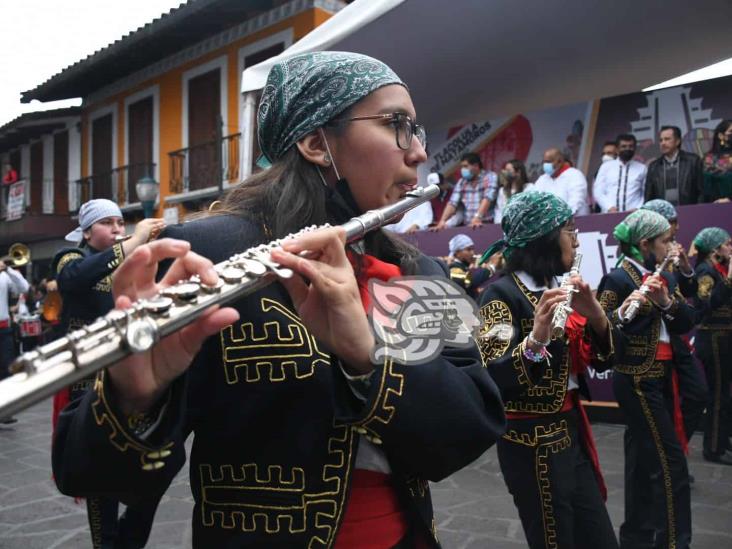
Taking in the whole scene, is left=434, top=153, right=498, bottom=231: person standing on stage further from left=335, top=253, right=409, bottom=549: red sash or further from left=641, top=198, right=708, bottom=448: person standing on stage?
left=335, top=253, right=409, bottom=549: red sash

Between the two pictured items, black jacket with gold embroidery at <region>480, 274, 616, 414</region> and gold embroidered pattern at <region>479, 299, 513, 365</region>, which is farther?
gold embroidered pattern at <region>479, 299, 513, 365</region>

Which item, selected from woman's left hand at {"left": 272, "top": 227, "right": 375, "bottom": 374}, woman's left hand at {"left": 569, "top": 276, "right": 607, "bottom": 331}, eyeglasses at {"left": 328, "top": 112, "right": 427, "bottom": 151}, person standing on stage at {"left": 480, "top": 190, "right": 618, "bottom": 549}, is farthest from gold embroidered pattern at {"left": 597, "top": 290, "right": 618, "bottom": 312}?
woman's left hand at {"left": 272, "top": 227, "right": 375, "bottom": 374}

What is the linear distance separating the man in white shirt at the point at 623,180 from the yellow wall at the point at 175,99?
7.62 metres

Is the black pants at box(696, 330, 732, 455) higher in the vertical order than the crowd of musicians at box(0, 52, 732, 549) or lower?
lower

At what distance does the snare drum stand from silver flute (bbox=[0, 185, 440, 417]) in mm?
11404

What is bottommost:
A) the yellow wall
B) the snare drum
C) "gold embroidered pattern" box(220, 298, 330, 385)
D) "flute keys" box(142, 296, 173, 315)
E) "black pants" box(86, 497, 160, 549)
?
"black pants" box(86, 497, 160, 549)

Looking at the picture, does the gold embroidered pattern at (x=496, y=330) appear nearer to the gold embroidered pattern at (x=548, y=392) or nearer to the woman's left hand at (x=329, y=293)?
the gold embroidered pattern at (x=548, y=392)

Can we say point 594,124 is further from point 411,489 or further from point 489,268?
point 411,489

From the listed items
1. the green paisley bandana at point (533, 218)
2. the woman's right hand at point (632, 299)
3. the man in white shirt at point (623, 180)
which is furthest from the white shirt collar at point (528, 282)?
the man in white shirt at point (623, 180)

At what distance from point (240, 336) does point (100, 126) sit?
21.1 m

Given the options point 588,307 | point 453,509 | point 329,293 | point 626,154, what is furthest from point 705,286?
point 329,293

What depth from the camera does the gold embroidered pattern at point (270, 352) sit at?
1.27 m

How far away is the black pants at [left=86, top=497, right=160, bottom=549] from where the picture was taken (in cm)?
347

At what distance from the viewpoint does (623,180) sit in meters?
7.67
